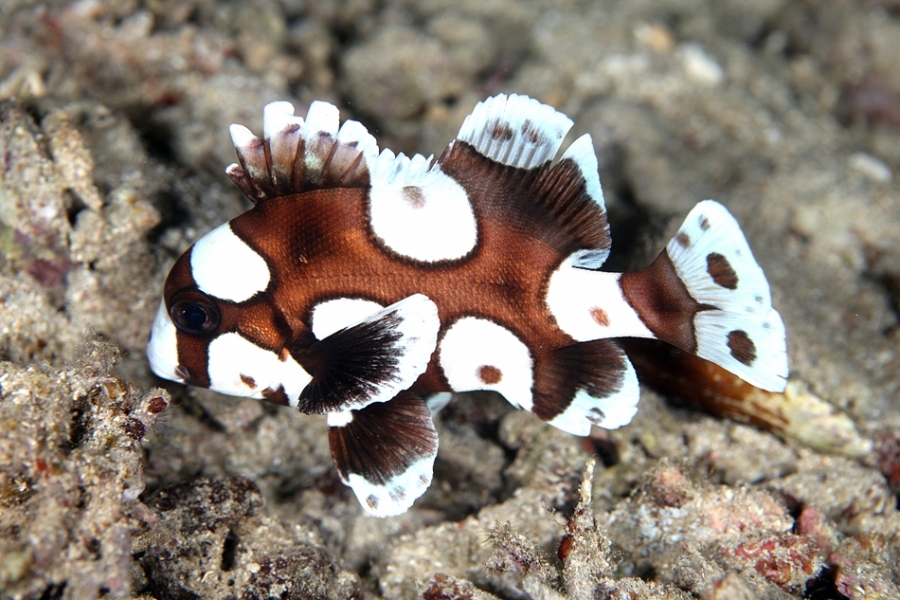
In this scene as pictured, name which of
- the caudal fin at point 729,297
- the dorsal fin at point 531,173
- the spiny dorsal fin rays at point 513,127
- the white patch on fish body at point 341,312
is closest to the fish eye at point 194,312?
the white patch on fish body at point 341,312

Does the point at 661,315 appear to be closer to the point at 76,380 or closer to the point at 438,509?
the point at 438,509

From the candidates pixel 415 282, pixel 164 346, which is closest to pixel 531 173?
pixel 415 282

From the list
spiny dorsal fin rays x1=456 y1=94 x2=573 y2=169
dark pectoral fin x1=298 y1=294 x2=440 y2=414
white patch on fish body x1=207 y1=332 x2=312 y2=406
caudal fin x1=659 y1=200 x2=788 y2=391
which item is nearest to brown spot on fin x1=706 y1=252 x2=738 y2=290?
caudal fin x1=659 y1=200 x2=788 y2=391

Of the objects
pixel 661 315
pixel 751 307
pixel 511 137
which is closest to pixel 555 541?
pixel 661 315

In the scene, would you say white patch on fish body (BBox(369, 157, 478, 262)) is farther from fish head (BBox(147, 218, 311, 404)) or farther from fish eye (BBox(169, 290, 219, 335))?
fish eye (BBox(169, 290, 219, 335))

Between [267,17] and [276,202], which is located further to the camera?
[267,17]

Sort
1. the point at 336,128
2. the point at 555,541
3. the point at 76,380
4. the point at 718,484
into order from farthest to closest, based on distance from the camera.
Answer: the point at 718,484, the point at 555,541, the point at 336,128, the point at 76,380

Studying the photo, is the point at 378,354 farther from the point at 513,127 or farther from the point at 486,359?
the point at 513,127
